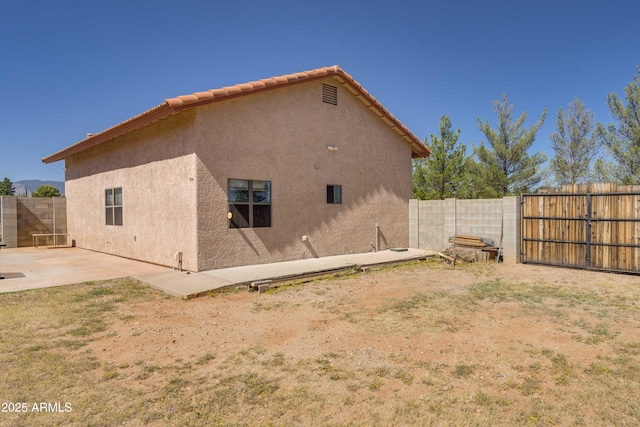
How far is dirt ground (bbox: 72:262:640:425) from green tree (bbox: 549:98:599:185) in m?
21.5

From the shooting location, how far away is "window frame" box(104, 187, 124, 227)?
41.4ft

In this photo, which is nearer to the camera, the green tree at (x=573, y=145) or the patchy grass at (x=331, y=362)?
the patchy grass at (x=331, y=362)

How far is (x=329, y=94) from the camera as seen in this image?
12609 millimetres

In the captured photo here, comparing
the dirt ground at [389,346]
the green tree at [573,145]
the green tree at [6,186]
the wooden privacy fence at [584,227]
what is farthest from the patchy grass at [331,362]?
the green tree at [6,186]

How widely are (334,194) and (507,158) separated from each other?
723 inches

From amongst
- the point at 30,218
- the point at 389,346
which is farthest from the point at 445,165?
the point at 30,218

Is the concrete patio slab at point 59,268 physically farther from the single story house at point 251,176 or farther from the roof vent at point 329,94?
the roof vent at point 329,94

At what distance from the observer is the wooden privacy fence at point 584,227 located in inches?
394

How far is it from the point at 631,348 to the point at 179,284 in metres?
8.09

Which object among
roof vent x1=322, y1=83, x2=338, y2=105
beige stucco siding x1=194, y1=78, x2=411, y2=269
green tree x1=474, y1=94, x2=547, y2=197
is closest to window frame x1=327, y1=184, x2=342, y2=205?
beige stucco siding x1=194, y1=78, x2=411, y2=269

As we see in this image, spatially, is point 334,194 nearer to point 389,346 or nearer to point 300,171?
point 300,171

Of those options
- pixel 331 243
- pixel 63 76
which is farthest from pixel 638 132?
pixel 63 76

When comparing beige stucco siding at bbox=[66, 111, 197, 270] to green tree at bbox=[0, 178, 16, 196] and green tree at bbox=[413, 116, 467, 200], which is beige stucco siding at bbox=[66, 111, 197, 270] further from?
green tree at bbox=[0, 178, 16, 196]

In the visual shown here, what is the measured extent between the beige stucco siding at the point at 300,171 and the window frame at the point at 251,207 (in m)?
0.14
